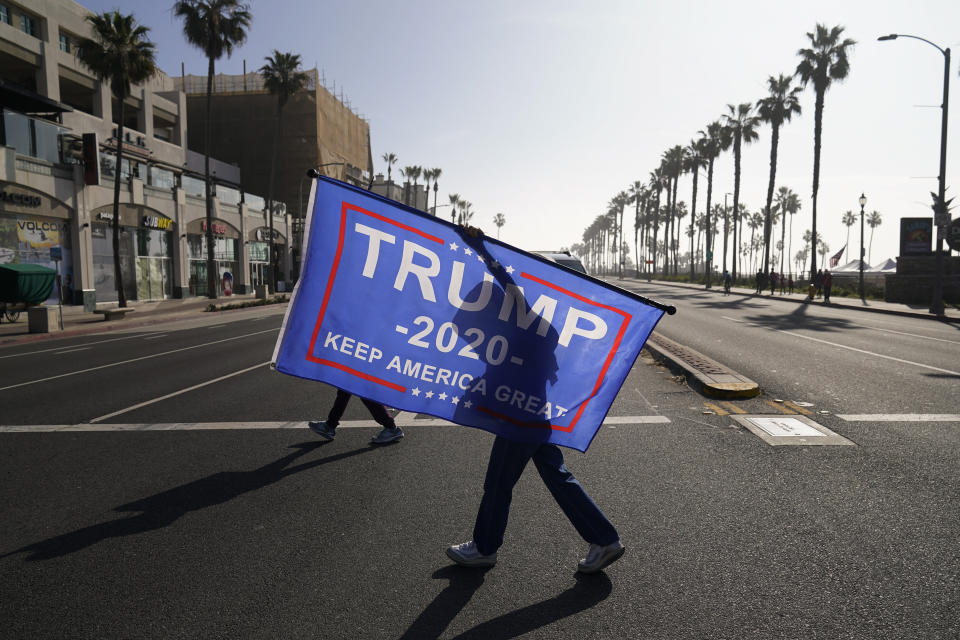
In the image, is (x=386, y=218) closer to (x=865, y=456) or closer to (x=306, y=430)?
(x=306, y=430)

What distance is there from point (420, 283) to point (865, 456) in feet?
15.0

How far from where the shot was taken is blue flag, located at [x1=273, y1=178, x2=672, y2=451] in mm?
3395

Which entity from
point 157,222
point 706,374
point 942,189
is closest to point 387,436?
point 706,374

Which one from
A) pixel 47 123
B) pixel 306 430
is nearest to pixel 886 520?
pixel 306 430

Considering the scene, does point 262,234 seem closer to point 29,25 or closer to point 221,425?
point 29,25

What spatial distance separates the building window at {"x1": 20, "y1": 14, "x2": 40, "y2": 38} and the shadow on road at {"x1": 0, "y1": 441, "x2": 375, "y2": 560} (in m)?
35.4

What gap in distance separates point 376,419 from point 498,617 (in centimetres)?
330

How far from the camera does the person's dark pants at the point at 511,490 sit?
338cm

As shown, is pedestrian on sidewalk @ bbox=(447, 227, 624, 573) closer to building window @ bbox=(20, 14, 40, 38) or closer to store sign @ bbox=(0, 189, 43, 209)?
store sign @ bbox=(0, 189, 43, 209)

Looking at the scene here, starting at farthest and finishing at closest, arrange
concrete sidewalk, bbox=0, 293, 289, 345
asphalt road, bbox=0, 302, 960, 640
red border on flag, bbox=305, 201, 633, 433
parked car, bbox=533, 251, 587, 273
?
concrete sidewalk, bbox=0, 293, 289, 345 → parked car, bbox=533, 251, 587, 273 → red border on flag, bbox=305, 201, 633, 433 → asphalt road, bbox=0, 302, 960, 640

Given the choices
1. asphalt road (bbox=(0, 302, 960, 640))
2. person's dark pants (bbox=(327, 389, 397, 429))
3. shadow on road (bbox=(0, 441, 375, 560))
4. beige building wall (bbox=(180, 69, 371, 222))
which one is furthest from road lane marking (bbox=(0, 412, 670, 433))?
beige building wall (bbox=(180, 69, 371, 222))

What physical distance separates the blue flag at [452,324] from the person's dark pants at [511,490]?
0.43 feet

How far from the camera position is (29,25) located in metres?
29.9

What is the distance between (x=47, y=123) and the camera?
2817 cm
